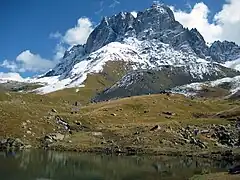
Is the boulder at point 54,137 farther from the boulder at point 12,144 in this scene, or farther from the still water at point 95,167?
the still water at point 95,167

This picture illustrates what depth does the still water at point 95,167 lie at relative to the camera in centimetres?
8488

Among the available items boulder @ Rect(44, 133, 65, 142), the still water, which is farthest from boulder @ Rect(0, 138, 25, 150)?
the still water

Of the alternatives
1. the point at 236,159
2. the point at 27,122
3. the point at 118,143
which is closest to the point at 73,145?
the point at 118,143

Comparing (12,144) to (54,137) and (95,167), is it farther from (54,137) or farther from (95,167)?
(95,167)

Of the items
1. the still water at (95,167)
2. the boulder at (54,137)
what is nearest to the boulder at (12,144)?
the boulder at (54,137)

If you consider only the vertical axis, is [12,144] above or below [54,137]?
below

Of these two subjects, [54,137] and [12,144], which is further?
[54,137]

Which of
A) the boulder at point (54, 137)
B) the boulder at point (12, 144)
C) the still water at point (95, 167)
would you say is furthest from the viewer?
the boulder at point (54, 137)

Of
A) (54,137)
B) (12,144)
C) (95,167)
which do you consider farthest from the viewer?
(54,137)

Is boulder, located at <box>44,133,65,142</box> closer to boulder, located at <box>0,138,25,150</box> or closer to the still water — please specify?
boulder, located at <box>0,138,25,150</box>

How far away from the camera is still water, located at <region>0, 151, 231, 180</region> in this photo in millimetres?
84875

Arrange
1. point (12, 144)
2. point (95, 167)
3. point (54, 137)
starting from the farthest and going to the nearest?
point (54, 137) → point (12, 144) → point (95, 167)

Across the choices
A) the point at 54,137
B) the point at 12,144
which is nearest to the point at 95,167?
the point at 12,144

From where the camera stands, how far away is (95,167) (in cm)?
10069
